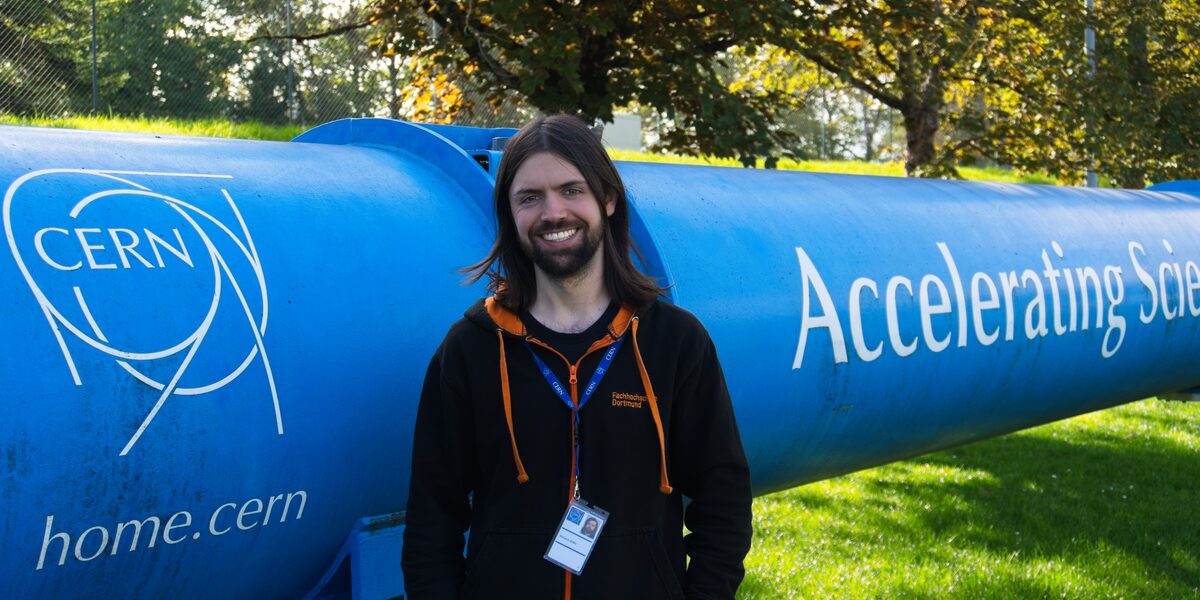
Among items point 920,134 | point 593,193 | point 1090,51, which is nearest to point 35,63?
point 920,134

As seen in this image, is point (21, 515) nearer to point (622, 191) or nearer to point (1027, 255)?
→ point (622, 191)

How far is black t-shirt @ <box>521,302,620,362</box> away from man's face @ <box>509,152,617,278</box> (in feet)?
0.33

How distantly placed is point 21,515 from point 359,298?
750mm

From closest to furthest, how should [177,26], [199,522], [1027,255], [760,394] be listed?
[199,522]
[760,394]
[1027,255]
[177,26]

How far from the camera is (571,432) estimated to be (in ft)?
6.81

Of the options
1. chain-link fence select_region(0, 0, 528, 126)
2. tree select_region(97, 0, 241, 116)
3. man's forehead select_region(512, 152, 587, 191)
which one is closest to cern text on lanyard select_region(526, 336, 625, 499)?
man's forehead select_region(512, 152, 587, 191)

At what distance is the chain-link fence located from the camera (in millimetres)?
8875

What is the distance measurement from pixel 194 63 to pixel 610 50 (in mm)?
6040

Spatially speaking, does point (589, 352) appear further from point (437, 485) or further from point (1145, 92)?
point (1145, 92)

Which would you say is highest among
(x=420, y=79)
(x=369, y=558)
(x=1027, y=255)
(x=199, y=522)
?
(x=420, y=79)

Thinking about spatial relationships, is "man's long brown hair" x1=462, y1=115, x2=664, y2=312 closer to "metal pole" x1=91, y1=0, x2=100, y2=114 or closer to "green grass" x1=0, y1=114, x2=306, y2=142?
"green grass" x1=0, y1=114, x2=306, y2=142

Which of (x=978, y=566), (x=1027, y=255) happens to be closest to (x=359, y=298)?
(x=1027, y=255)

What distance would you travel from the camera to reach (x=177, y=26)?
1087cm

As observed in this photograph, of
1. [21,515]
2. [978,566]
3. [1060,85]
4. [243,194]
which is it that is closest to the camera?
[21,515]
